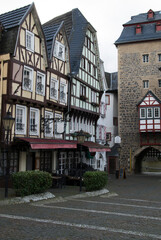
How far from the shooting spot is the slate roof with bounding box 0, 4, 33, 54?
16344 mm

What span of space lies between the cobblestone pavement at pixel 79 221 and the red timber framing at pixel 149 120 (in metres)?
22.1

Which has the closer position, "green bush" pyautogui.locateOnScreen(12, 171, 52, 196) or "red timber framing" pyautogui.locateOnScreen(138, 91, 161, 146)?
"green bush" pyautogui.locateOnScreen(12, 171, 52, 196)

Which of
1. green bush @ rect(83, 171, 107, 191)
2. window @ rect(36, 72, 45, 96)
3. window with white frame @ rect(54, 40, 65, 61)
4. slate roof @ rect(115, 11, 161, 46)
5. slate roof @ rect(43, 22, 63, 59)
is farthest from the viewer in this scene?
slate roof @ rect(115, 11, 161, 46)

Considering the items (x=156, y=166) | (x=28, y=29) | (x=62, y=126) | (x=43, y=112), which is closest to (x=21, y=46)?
(x=28, y=29)

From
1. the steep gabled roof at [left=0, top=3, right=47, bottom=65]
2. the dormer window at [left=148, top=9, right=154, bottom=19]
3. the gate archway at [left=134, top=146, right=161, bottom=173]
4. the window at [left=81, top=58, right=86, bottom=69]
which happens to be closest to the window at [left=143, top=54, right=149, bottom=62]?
Result: the dormer window at [left=148, top=9, right=154, bottom=19]

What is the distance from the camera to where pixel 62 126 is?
19703 mm

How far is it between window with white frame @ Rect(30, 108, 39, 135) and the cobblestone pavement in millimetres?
6708

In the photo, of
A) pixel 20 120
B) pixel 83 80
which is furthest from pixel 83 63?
pixel 20 120

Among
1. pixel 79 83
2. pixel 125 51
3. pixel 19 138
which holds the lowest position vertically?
pixel 19 138

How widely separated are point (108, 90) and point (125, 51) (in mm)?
5136

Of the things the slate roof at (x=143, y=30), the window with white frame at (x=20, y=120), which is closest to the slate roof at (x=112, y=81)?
the slate roof at (x=143, y=30)

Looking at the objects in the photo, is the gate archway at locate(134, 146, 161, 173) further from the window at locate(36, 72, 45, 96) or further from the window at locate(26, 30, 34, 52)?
the window at locate(26, 30, 34, 52)

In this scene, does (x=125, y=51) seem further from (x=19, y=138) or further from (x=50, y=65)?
(x=19, y=138)

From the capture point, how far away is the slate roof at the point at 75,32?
2334cm
